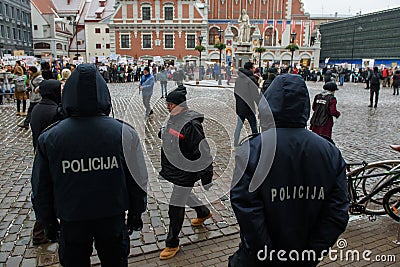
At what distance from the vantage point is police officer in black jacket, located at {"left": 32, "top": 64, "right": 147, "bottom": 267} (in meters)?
2.56

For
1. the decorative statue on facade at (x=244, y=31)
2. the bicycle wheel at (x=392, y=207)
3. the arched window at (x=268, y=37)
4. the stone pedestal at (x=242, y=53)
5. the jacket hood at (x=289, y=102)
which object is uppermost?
the arched window at (x=268, y=37)

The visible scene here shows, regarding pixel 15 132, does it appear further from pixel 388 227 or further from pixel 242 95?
pixel 388 227

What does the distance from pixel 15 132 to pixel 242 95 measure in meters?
6.89

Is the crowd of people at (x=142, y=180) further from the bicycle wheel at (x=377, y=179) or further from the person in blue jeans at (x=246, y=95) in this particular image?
the person in blue jeans at (x=246, y=95)

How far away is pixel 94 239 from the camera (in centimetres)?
275

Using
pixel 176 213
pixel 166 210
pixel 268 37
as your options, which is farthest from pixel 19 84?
pixel 268 37

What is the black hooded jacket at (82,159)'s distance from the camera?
255 cm

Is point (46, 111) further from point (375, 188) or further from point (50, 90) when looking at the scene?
point (375, 188)

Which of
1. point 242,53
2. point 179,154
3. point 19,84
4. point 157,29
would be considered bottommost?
point 179,154

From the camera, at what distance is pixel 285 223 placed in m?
2.35

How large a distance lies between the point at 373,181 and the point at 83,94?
4.29 metres

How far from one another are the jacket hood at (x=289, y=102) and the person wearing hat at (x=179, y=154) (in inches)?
66.3

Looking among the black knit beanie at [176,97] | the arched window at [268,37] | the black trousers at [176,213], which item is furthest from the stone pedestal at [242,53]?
the arched window at [268,37]

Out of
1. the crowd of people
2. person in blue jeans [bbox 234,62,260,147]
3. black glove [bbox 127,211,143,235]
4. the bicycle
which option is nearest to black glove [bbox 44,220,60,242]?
the crowd of people
